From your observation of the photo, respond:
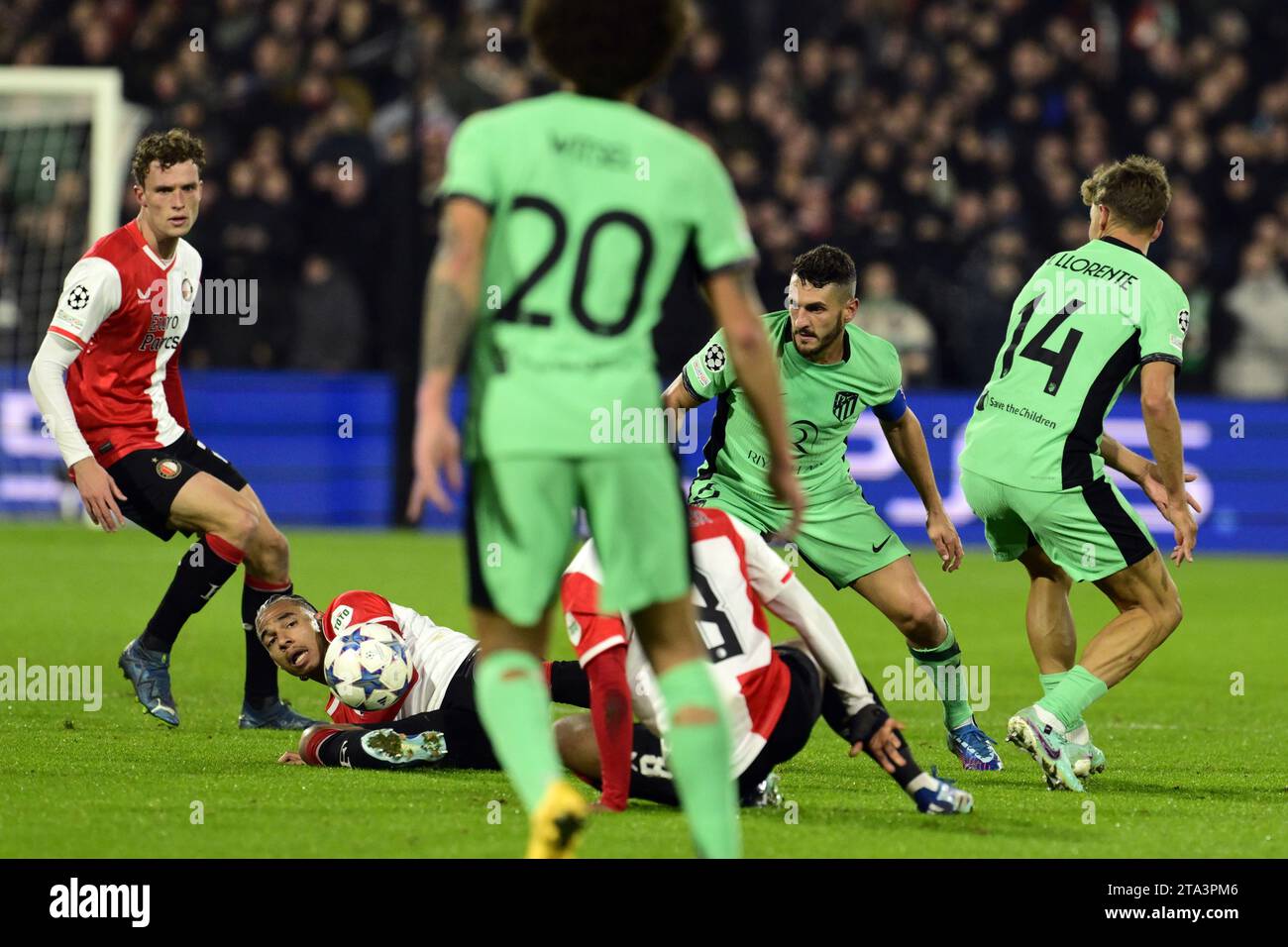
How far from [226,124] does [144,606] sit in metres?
6.83

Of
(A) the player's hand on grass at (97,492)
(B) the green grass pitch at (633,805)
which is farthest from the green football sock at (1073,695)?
(A) the player's hand on grass at (97,492)

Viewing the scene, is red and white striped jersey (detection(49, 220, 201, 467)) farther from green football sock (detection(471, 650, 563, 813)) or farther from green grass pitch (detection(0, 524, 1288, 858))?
green football sock (detection(471, 650, 563, 813))

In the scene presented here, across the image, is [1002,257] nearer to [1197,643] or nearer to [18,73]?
[1197,643]

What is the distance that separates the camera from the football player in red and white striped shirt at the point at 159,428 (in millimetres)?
7719

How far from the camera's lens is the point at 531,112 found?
4242mm

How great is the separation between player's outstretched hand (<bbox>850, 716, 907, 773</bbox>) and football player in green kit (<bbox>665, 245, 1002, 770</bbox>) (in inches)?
59.1

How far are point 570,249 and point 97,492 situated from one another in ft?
12.2

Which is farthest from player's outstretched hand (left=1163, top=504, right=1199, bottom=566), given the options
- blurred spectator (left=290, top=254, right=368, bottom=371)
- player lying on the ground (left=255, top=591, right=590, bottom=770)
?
blurred spectator (left=290, top=254, right=368, bottom=371)

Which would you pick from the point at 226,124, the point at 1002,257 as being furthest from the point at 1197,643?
the point at 226,124

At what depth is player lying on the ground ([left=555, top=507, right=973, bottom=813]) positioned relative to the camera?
18.4 feet

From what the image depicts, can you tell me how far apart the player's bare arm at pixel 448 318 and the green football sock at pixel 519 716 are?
16.7 inches

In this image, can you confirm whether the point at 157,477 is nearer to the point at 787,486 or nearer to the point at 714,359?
the point at 714,359

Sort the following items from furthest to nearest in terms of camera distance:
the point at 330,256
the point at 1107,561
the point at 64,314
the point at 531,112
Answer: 1. the point at 330,256
2. the point at 64,314
3. the point at 1107,561
4. the point at 531,112

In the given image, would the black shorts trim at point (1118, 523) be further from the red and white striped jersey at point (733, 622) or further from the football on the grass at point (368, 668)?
the football on the grass at point (368, 668)
